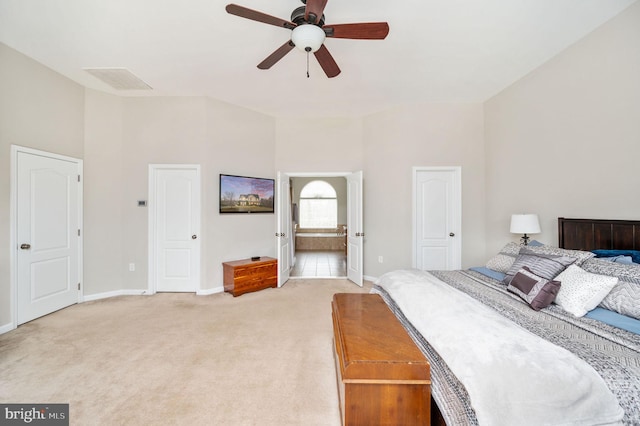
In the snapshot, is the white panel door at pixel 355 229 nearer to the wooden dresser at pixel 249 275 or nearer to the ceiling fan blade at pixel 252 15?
the wooden dresser at pixel 249 275

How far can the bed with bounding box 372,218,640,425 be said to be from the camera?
3.38 ft

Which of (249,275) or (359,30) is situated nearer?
(359,30)

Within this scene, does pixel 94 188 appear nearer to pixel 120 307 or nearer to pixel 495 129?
pixel 120 307

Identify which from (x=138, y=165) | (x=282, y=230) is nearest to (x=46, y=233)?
(x=138, y=165)

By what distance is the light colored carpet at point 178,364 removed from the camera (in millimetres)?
1724

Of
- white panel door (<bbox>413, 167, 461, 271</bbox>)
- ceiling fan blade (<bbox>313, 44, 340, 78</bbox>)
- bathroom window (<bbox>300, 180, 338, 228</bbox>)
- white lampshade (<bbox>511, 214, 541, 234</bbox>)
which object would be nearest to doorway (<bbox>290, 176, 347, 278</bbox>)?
bathroom window (<bbox>300, 180, 338, 228</bbox>)

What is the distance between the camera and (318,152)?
498cm

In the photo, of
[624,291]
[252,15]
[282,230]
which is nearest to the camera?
[624,291]

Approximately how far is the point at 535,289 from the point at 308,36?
8.26 feet

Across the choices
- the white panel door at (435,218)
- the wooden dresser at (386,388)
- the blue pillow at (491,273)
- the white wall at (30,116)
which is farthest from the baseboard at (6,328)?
the white panel door at (435,218)

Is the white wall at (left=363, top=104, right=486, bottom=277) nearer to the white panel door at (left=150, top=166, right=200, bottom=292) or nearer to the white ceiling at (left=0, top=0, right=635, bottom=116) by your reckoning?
the white ceiling at (left=0, top=0, right=635, bottom=116)

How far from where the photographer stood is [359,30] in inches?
77.7

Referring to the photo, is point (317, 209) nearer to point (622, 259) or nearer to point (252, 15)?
point (252, 15)

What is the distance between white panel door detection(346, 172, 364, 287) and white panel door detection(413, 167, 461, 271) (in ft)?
3.03
